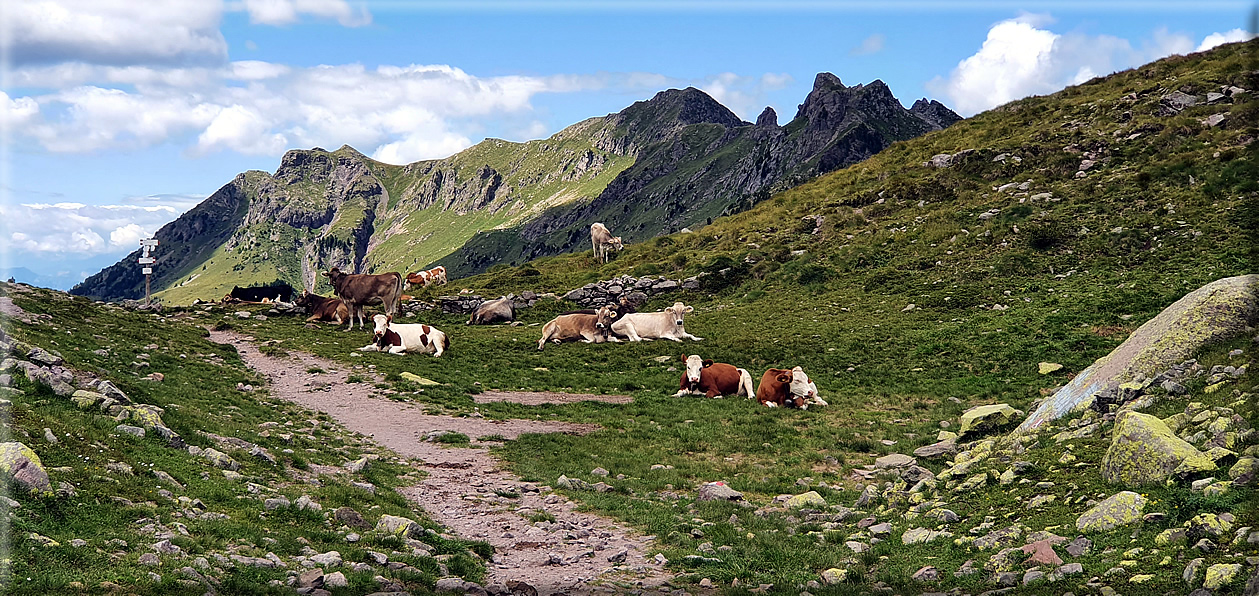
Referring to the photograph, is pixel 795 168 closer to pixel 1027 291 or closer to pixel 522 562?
pixel 1027 291

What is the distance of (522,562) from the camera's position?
1137cm

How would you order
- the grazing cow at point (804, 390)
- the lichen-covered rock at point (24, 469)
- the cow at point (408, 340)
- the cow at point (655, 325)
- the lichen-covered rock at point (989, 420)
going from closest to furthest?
the lichen-covered rock at point (24, 469) < the lichen-covered rock at point (989, 420) < the grazing cow at point (804, 390) < the cow at point (408, 340) < the cow at point (655, 325)

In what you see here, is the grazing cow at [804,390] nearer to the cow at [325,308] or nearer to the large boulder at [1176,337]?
the large boulder at [1176,337]

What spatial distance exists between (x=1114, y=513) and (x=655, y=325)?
26.7 metres

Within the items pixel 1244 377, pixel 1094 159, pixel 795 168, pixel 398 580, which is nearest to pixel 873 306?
pixel 1094 159

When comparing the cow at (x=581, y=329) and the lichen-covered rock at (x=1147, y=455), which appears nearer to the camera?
the lichen-covered rock at (x=1147, y=455)

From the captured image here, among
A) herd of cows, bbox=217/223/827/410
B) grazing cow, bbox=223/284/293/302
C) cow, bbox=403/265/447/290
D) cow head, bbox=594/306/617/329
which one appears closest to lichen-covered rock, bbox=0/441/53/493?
herd of cows, bbox=217/223/827/410

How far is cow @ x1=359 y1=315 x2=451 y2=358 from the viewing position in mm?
33531

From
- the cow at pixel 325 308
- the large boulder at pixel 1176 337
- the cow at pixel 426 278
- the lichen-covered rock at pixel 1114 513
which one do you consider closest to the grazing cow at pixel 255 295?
the cow at pixel 325 308

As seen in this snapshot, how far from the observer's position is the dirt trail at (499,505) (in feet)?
36.0

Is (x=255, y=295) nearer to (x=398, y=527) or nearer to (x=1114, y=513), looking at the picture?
(x=398, y=527)

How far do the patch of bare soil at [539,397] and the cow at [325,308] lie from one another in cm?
1932

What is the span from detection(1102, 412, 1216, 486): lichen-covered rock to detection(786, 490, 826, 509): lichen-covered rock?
5026 millimetres

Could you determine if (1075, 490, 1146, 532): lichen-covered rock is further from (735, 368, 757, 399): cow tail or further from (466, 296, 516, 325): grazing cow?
(466, 296, 516, 325): grazing cow
